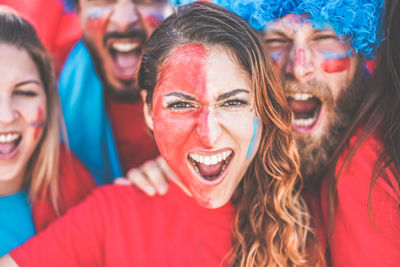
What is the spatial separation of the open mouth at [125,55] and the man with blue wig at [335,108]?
761 mm

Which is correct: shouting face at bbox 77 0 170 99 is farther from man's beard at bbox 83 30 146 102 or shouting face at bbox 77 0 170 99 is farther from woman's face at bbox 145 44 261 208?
woman's face at bbox 145 44 261 208

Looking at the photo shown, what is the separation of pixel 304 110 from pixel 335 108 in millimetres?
167

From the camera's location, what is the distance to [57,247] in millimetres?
1615

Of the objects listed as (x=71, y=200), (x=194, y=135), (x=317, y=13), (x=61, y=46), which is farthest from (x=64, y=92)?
(x=317, y=13)

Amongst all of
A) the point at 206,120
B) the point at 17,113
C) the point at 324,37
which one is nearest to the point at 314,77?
the point at 324,37

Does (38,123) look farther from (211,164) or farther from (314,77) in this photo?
(314,77)

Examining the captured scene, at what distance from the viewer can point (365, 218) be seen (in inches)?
65.2

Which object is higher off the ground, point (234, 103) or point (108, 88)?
point (108, 88)

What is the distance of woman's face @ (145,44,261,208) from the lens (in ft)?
5.03

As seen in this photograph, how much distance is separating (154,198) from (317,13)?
1.07 m

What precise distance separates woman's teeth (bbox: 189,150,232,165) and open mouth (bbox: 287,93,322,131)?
513 mm

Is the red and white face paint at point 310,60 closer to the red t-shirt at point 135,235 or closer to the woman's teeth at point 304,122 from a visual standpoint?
the woman's teeth at point 304,122

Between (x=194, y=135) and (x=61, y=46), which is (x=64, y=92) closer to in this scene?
(x=61, y=46)

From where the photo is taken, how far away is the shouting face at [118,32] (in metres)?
2.28
